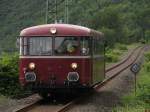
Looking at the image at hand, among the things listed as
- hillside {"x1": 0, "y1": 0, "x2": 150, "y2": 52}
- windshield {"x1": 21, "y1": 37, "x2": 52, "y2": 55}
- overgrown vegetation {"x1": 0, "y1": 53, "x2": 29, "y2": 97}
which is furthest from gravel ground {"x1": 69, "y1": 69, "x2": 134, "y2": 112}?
hillside {"x1": 0, "y1": 0, "x2": 150, "y2": 52}

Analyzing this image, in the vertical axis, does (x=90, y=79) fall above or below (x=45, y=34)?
below

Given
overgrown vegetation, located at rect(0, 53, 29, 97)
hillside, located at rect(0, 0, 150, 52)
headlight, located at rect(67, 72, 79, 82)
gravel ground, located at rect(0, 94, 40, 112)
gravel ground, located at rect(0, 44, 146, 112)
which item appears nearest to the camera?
gravel ground, located at rect(0, 44, 146, 112)

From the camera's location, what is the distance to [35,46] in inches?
742

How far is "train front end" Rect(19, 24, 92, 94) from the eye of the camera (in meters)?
18.6

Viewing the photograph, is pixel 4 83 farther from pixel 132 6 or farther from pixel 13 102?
pixel 132 6

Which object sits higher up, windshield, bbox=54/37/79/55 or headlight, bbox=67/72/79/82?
windshield, bbox=54/37/79/55

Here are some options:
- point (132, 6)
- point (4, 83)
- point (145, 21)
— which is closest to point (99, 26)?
point (145, 21)

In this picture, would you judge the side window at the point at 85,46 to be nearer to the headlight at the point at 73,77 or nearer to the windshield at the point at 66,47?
the windshield at the point at 66,47

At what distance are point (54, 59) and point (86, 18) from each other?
8569cm

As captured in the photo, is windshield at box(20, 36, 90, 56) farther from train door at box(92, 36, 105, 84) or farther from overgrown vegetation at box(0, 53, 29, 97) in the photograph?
overgrown vegetation at box(0, 53, 29, 97)

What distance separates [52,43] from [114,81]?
11336 mm

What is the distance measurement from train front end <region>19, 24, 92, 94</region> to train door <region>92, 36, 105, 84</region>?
1428 millimetres

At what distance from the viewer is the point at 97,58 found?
21672 millimetres

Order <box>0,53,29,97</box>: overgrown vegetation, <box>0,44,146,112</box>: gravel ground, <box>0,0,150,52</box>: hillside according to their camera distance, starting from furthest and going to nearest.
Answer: <box>0,0,150,52</box>: hillside < <box>0,53,29,97</box>: overgrown vegetation < <box>0,44,146,112</box>: gravel ground
